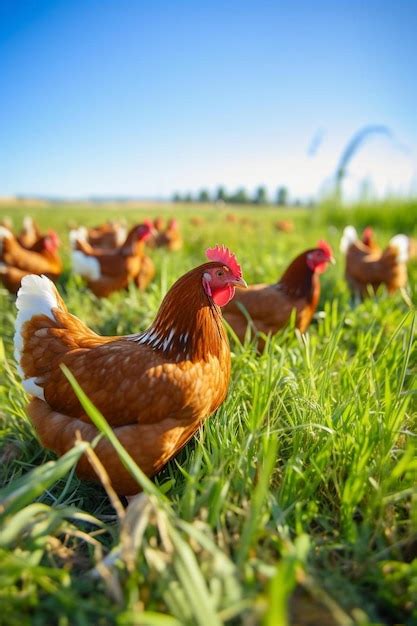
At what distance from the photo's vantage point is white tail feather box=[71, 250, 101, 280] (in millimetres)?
4887

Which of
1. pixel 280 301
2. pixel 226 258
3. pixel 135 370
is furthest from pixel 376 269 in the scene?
pixel 135 370

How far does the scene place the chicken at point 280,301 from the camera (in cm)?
310

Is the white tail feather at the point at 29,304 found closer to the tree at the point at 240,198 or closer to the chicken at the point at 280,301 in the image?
the chicken at the point at 280,301

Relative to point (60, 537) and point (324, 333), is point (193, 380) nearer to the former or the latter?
point (60, 537)

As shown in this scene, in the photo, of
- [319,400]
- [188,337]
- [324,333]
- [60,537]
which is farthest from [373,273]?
[60,537]

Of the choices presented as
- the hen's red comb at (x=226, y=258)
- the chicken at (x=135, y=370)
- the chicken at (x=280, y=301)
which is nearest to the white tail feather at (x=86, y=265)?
the chicken at (x=280, y=301)

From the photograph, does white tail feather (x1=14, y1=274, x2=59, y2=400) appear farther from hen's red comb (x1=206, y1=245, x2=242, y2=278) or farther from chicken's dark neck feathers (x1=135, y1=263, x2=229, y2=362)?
hen's red comb (x1=206, y1=245, x2=242, y2=278)

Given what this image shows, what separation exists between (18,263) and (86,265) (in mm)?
945

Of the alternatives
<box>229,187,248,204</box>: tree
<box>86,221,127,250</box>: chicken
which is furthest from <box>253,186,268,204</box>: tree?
<box>86,221,127,250</box>: chicken

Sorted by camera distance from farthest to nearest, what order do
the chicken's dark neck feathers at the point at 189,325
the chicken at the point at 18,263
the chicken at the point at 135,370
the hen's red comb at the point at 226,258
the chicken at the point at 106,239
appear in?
the chicken at the point at 106,239 → the chicken at the point at 18,263 → the hen's red comb at the point at 226,258 → the chicken's dark neck feathers at the point at 189,325 → the chicken at the point at 135,370

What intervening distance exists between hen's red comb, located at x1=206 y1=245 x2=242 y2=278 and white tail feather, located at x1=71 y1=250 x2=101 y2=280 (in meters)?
3.10

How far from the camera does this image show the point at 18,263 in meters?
5.17

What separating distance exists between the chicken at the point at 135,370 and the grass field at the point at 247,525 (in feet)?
0.51

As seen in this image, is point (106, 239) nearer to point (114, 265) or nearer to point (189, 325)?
point (114, 265)
